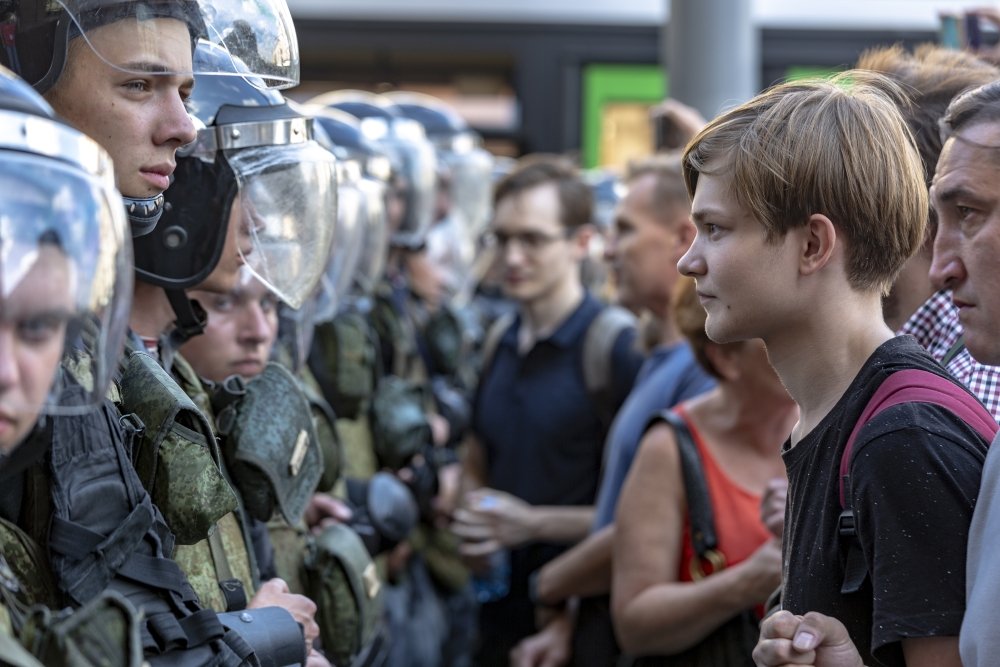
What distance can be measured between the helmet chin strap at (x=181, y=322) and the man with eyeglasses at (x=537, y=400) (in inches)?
81.3

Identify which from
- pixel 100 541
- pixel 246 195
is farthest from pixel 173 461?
pixel 246 195

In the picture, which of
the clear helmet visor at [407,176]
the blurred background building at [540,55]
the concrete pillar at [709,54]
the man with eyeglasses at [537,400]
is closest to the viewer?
the man with eyeglasses at [537,400]

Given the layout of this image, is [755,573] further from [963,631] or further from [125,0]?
[125,0]

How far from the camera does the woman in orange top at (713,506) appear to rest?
3008mm

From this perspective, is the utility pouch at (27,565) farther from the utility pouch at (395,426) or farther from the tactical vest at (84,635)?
the utility pouch at (395,426)

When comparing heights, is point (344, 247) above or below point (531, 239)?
above

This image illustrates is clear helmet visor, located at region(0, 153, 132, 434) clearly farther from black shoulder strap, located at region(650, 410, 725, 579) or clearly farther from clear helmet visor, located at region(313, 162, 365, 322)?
clear helmet visor, located at region(313, 162, 365, 322)

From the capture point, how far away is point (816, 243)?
201 cm

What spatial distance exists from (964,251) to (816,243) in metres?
0.21

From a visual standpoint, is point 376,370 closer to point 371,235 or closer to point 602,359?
point 371,235

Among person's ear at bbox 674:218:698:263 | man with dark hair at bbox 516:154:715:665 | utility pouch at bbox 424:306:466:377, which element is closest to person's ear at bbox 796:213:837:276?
man with dark hair at bbox 516:154:715:665

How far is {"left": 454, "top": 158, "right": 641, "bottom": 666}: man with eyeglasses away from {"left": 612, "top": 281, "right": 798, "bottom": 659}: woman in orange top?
56.8 inches

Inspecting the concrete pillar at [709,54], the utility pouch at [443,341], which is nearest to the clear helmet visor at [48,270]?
the utility pouch at [443,341]

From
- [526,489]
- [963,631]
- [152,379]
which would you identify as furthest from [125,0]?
[526,489]
